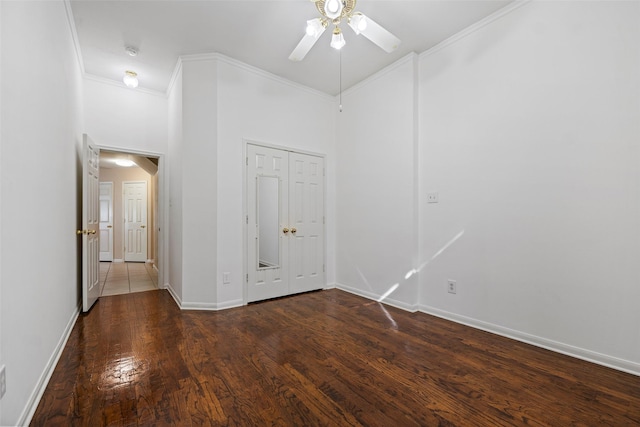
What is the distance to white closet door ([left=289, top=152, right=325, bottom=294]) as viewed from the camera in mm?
4227

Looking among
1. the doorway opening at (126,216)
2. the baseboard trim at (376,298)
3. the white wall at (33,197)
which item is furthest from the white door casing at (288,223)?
the doorway opening at (126,216)

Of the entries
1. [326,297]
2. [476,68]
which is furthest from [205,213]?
[476,68]

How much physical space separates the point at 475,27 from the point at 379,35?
4.27ft

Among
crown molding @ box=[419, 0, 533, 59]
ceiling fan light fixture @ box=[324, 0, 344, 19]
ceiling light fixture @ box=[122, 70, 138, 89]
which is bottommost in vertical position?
ceiling fan light fixture @ box=[324, 0, 344, 19]

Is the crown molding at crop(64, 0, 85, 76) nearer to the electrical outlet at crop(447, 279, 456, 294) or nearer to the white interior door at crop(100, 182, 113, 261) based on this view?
the electrical outlet at crop(447, 279, 456, 294)

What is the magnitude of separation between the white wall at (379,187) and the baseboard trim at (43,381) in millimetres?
3217

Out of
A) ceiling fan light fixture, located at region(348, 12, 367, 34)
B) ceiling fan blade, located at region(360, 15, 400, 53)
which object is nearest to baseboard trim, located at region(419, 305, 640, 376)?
ceiling fan blade, located at region(360, 15, 400, 53)

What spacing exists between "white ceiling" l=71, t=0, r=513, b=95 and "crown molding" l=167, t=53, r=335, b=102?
6 centimetres

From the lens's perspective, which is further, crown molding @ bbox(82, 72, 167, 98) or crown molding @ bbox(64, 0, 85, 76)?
crown molding @ bbox(82, 72, 167, 98)

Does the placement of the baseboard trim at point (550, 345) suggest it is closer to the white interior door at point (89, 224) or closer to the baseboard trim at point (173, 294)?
the baseboard trim at point (173, 294)

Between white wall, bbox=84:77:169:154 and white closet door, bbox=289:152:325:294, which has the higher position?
white wall, bbox=84:77:169:154

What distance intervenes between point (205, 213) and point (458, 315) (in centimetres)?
306

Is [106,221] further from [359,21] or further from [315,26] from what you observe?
[359,21]

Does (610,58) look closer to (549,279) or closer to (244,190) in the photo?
(549,279)
